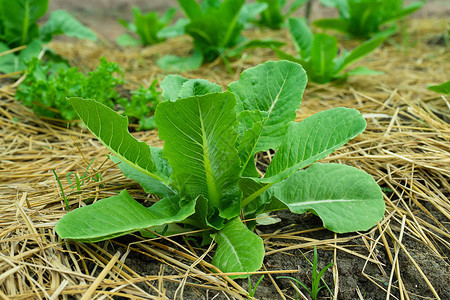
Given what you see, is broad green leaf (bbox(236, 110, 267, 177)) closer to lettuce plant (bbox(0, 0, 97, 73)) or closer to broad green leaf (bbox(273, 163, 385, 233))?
broad green leaf (bbox(273, 163, 385, 233))

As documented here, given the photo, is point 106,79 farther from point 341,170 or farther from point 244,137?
point 341,170

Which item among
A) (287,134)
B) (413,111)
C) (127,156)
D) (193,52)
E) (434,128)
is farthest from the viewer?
(193,52)

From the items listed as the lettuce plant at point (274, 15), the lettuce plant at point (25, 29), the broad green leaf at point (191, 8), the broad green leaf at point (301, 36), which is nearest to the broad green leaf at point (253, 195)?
the broad green leaf at point (301, 36)

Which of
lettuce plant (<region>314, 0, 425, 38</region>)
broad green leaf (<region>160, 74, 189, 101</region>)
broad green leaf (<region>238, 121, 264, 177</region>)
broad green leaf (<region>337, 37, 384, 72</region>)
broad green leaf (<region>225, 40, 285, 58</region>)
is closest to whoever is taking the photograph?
broad green leaf (<region>238, 121, 264, 177</region>)

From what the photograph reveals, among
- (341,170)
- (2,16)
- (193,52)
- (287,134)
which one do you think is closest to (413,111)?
(341,170)

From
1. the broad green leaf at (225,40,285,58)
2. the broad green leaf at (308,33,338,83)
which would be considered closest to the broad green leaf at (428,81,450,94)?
the broad green leaf at (308,33,338,83)

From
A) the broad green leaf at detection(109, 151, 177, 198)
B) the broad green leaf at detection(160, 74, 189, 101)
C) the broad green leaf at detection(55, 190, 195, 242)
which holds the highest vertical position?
the broad green leaf at detection(160, 74, 189, 101)
